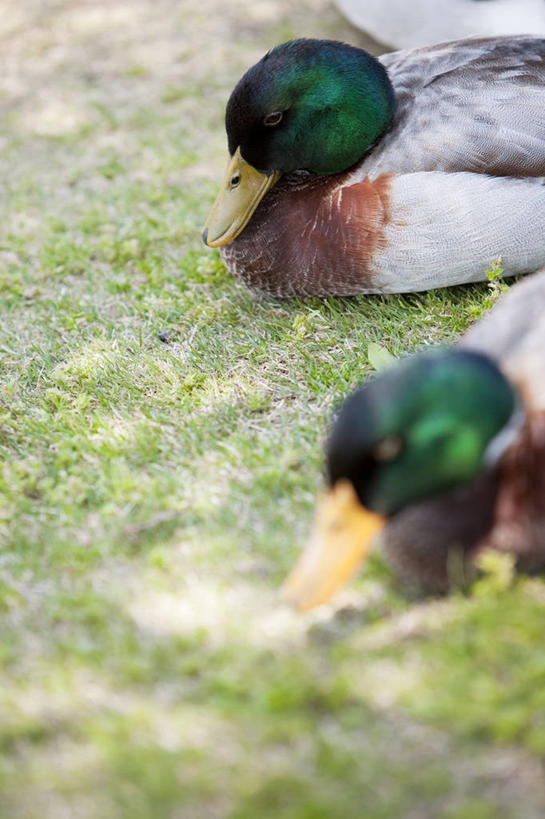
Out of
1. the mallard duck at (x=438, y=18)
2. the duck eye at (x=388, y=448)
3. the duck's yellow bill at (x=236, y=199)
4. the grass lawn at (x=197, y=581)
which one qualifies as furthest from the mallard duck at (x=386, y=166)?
the duck eye at (x=388, y=448)

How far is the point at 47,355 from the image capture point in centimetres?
371

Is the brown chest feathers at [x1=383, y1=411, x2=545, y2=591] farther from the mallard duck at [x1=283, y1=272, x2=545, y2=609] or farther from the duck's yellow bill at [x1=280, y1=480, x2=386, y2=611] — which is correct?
the duck's yellow bill at [x1=280, y1=480, x2=386, y2=611]

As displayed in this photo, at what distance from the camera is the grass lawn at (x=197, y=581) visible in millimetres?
1964

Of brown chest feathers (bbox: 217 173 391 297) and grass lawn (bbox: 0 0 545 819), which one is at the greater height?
brown chest feathers (bbox: 217 173 391 297)

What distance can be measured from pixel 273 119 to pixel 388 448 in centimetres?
191

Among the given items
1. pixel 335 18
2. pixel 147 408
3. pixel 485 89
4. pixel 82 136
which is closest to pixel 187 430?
pixel 147 408

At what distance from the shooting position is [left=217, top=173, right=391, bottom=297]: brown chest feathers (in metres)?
3.46

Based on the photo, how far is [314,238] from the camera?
11.7 ft

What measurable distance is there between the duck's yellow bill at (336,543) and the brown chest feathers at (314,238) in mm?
1616

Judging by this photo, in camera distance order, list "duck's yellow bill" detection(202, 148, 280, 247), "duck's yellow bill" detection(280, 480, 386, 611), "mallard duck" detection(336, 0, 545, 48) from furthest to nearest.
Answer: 1. "mallard duck" detection(336, 0, 545, 48)
2. "duck's yellow bill" detection(202, 148, 280, 247)
3. "duck's yellow bill" detection(280, 480, 386, 611)

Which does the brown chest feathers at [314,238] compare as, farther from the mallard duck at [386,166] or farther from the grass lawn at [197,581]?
the grass lawn at [197,581]

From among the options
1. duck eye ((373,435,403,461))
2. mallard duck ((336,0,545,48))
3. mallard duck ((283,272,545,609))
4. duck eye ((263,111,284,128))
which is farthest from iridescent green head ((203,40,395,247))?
duck eye ((373,435,403,461))

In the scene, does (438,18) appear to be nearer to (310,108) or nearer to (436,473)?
(310,108)

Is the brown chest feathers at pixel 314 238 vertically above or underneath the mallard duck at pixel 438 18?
underneath
